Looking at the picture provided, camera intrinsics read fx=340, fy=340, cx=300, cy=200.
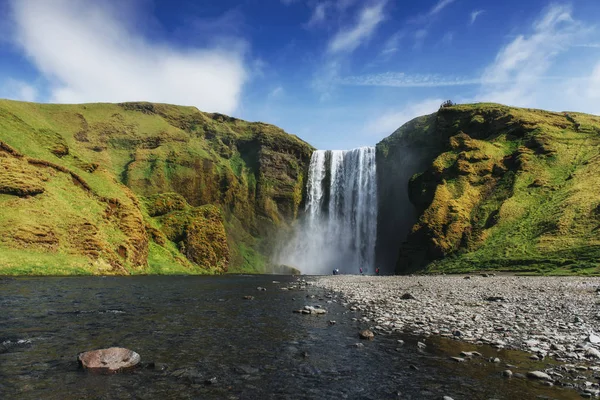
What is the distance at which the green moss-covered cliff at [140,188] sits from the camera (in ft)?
137

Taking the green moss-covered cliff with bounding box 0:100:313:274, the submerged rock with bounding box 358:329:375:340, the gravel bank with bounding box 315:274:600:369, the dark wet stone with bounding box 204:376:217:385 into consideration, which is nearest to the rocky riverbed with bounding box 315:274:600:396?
the gravel bank with bounding box 315:274:600:369

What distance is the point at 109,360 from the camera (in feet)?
29.6

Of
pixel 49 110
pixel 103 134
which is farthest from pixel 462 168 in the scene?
pixel 49 110

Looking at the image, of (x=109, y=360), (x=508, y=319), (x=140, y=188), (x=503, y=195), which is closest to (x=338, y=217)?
(x=503, y=195)

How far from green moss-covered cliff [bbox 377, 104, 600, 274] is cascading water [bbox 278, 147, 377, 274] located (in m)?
7.82

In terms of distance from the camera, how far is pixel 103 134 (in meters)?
102

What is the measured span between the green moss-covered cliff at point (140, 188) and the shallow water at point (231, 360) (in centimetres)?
2903

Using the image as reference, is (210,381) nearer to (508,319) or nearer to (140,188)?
(508,319)

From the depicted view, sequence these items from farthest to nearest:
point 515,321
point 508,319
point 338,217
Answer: point 338,217, point 508,319, point 515,321

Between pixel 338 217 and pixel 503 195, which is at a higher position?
pixel 503 195

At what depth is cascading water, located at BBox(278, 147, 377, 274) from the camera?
310 feet

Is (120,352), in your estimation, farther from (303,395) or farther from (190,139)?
(190,139)

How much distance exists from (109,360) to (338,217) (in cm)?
9212

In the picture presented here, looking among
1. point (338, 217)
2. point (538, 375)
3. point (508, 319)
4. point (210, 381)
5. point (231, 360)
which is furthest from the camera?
point (338, 217)
